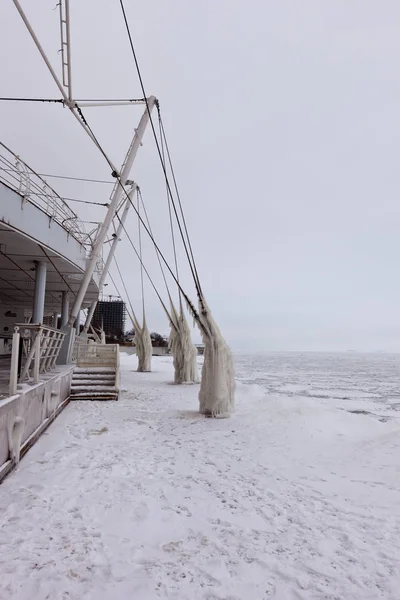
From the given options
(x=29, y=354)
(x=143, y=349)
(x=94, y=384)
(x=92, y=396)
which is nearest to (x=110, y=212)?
(x=94, y=384)

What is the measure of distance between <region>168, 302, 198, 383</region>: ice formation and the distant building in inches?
1727

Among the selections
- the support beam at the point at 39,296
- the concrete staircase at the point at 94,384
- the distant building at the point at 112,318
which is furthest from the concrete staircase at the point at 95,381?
the distant building at the point at 112,318

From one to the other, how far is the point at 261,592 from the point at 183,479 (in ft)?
7.87

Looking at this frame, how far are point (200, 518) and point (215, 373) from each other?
5.81 m

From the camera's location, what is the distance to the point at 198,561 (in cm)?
305

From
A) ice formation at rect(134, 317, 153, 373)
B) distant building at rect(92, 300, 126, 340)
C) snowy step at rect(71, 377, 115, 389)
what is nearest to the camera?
snowy step at rect(71, 377, 115, 389)

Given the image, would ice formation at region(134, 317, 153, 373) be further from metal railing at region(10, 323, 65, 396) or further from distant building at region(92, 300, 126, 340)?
distant building at region(92, 300, 126, 340)

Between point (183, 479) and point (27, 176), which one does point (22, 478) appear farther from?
point (27, 176)

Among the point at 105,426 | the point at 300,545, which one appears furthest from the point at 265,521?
the point at 105,426

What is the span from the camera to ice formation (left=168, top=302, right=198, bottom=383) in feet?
59.3

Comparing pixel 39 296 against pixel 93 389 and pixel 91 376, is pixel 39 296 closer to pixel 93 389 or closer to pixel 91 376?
pixel 91 376

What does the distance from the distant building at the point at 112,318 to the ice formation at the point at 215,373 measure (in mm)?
52464

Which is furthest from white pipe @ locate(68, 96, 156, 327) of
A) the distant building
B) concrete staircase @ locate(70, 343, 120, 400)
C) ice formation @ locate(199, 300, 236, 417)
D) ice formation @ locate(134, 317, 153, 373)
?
the distant building

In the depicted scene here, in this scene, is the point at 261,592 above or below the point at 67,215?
below
